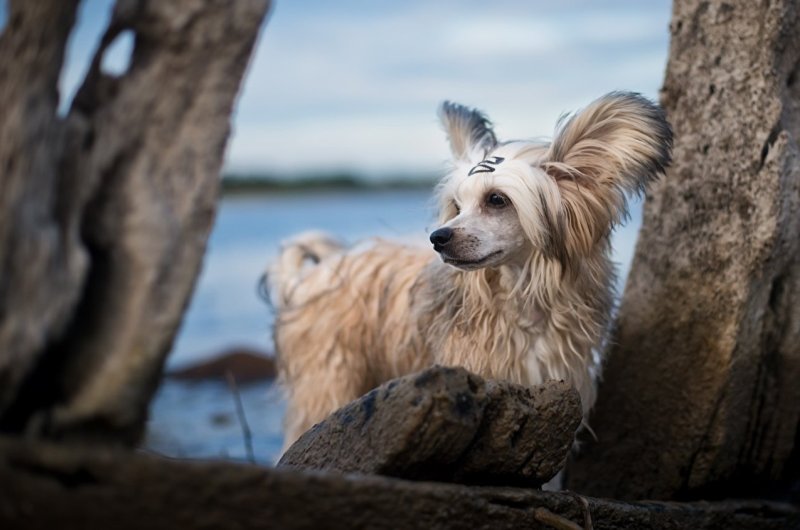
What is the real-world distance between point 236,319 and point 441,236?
10.7 metres

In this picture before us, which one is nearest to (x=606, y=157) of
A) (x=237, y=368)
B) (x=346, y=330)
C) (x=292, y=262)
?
(x=346, y=330)

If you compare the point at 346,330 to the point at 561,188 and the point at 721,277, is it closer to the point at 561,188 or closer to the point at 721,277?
the point at 561,188

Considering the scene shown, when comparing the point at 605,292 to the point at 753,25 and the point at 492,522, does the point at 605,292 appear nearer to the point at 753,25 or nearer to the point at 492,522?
the point at 753,25

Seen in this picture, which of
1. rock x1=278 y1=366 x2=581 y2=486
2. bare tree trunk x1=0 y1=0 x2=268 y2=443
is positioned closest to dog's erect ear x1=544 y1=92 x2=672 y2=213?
rock x1=278 y1=366 x2=581 y2=486

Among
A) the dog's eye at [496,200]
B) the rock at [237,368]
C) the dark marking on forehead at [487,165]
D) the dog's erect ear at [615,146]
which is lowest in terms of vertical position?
the rock at [237,368]

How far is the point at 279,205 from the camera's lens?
3562 cm

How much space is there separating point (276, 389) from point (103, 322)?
10.9 feet

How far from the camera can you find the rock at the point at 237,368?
10930 mm

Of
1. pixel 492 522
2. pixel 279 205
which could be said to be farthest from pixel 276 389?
pixel 279 205

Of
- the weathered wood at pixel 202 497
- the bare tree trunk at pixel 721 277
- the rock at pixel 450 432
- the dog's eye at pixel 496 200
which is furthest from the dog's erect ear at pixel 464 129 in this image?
the weathered wood at pixel 202 497

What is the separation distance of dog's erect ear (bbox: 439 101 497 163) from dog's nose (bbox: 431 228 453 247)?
66 cm

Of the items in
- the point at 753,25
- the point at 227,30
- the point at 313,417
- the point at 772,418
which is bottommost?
the point at 313,417

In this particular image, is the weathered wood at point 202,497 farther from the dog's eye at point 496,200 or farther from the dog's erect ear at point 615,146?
the dog's erect ear at point 615,146

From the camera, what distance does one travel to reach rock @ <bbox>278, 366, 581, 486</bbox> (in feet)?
11.2
